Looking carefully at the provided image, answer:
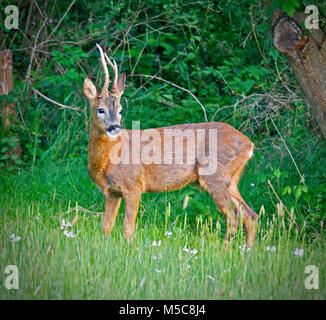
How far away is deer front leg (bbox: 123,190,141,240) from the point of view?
5.82 metres

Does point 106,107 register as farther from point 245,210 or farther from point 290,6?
point 290,6

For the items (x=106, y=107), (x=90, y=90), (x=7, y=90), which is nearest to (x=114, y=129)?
(x=106, y=107)

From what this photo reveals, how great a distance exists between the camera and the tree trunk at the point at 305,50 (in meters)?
4.73

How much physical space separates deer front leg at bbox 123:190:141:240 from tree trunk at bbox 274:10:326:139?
Result: 6.40ft

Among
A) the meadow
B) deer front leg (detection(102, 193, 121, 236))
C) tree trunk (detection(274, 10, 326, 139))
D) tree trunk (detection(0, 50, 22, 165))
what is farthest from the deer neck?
tree trunk (detection(0, 50, 22, 165))

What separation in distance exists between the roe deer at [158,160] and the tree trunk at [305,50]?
1.41m

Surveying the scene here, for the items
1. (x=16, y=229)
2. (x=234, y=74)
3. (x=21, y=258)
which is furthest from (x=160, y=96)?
(x=21, y=258)

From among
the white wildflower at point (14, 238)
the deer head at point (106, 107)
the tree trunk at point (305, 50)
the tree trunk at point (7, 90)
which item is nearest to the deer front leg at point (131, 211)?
the deer head at point (106, 107)

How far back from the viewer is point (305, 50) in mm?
4766

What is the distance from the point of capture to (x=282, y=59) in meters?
7.68

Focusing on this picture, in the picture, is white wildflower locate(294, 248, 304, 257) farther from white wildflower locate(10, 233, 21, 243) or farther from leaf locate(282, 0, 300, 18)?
white wildflower locate(10, 233, 21, 243)
